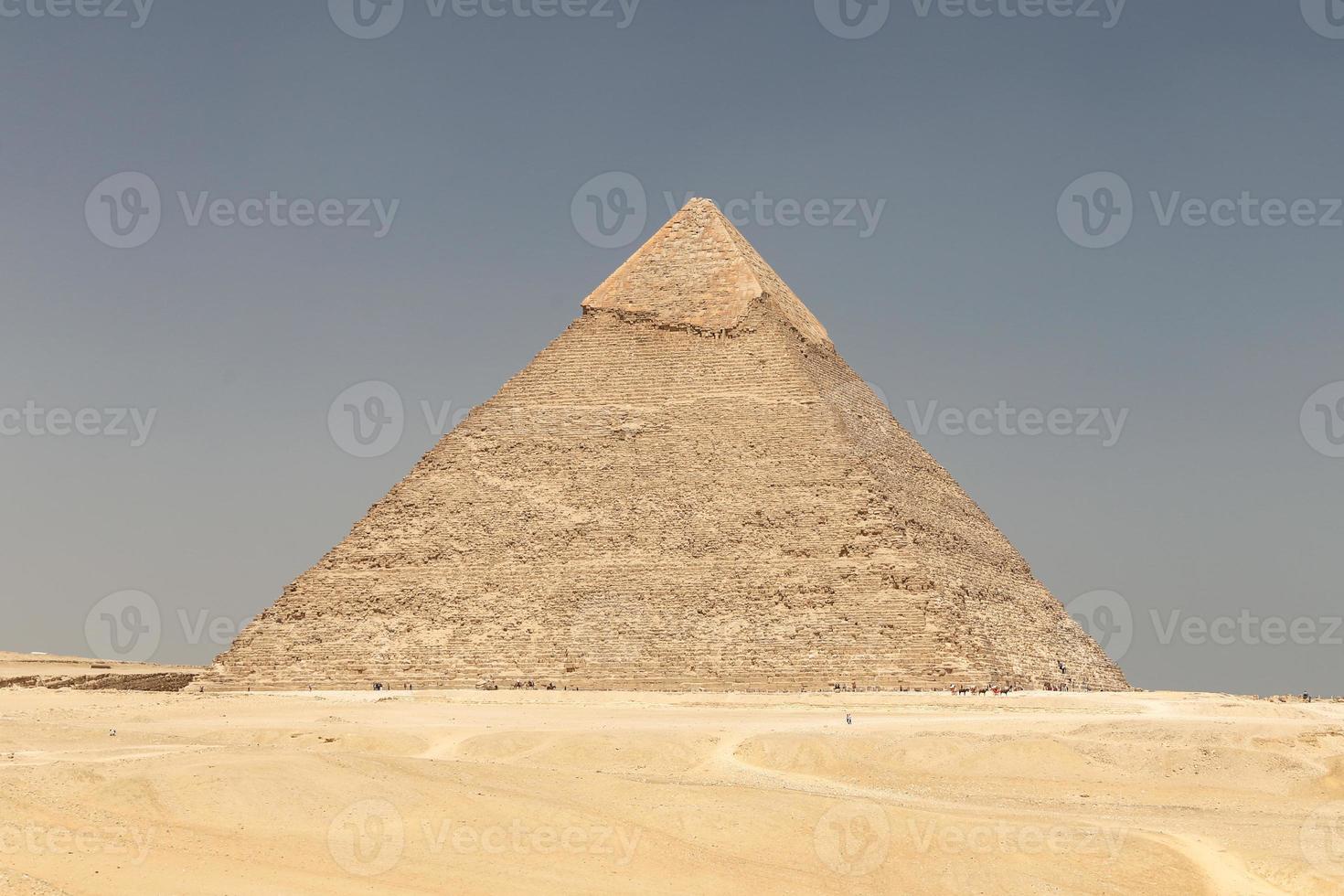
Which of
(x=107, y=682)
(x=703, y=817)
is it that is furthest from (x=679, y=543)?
(x=703, y=817)

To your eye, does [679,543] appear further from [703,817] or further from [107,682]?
[703,817]

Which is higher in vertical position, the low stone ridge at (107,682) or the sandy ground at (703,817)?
the sandy ground at (703,817)

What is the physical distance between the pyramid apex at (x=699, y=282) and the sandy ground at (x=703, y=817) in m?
24.9

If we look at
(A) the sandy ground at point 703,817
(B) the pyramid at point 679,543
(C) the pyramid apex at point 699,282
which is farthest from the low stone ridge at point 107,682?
(A) the sandy ground at point 703,817

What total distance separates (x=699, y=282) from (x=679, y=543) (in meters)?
10.1

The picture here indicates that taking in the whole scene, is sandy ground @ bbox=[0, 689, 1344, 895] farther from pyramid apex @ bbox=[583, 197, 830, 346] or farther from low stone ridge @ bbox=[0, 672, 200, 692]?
pyramid apex @ bbox=[583, 197, 830, 346]

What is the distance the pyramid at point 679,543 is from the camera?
106ft

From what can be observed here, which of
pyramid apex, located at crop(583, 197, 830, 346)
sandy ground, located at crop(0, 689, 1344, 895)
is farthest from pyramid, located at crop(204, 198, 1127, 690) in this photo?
sandy ground, located at crop(0, 689, 1344, 895)

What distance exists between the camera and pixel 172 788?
1000cm

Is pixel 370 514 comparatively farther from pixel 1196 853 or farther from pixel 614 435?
pixel 1196 853

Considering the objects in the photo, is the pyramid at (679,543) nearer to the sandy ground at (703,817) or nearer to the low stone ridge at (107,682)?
the low stone ridge at (107,682)

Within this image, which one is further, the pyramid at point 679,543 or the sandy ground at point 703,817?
the pyramid at point 679,543

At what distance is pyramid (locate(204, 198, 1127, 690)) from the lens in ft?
106

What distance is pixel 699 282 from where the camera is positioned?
42.4 m
